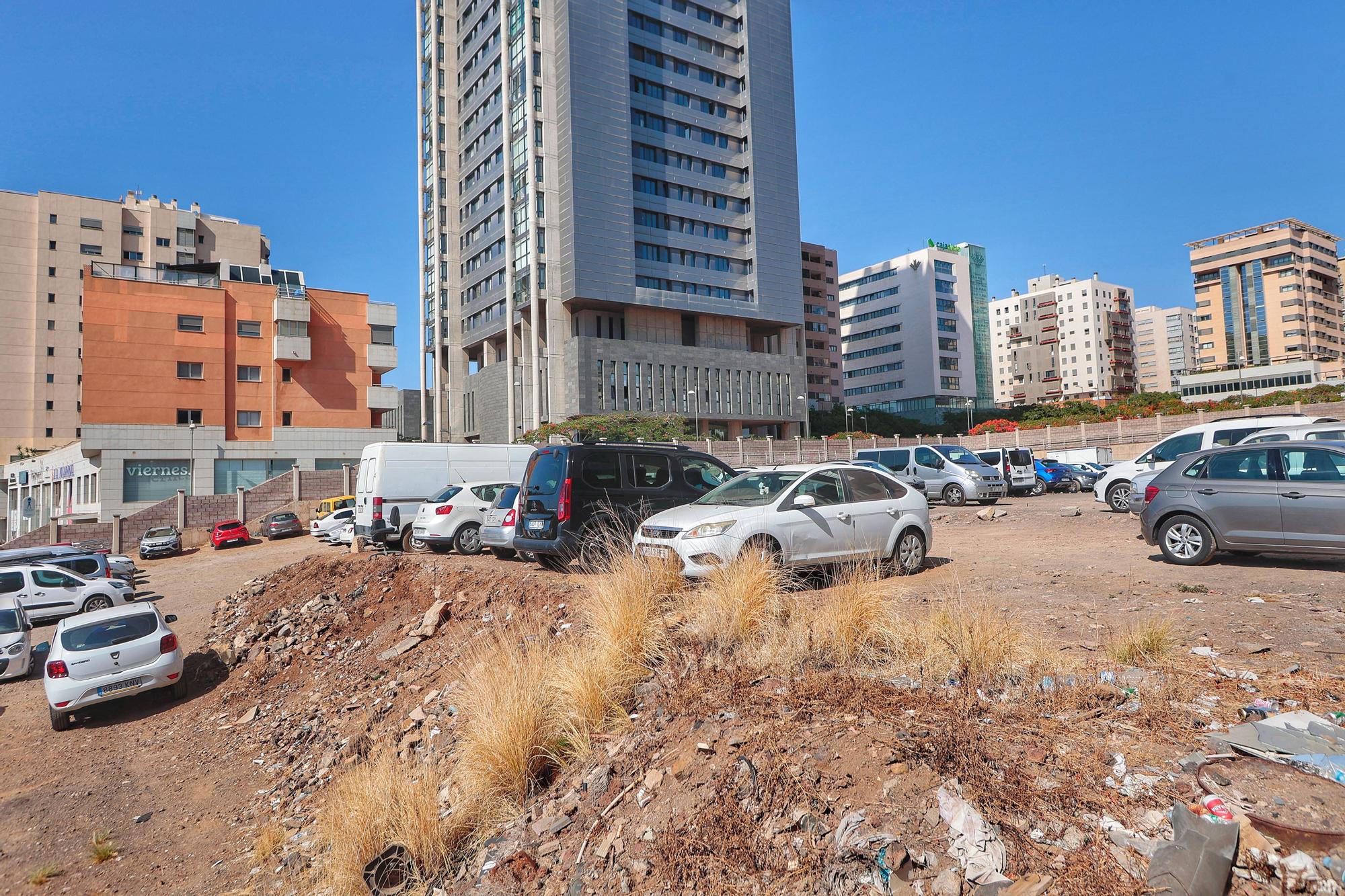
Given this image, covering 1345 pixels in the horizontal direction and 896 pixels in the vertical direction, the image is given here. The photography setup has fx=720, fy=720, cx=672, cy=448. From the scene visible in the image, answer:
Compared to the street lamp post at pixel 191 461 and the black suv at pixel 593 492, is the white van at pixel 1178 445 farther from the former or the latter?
the street lamp post at pixel 191 461

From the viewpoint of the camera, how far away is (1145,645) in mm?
5469

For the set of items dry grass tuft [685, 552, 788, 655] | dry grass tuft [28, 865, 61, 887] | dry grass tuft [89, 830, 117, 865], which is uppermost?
dry grass tuft [685, 552, 788, 655]

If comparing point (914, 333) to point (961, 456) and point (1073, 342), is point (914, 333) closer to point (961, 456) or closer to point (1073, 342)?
point (1073, 342)

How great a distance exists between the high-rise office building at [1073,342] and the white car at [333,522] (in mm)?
122371

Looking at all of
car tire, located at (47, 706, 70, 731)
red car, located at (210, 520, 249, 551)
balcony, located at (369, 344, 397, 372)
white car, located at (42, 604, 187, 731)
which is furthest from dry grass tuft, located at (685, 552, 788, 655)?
balcony, located at (369, 344, 397, 372)

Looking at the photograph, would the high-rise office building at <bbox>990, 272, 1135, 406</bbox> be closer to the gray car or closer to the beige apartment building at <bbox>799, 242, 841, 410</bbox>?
the beige apartment building at <bbox>799, 242, 841, 410</bbox>

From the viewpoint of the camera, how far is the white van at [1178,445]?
1534 cm

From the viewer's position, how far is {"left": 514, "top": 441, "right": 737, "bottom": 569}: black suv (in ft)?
35.7

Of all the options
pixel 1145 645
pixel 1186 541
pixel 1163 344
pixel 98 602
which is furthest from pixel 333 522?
pixel 1163 344

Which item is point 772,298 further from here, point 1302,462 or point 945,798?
point 945,798

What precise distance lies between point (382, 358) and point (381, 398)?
10.1 ft

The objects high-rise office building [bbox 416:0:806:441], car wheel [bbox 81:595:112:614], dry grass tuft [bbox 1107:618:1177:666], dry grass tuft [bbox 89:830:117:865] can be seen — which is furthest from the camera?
high-rise office building [bbox 416:0:806:441]

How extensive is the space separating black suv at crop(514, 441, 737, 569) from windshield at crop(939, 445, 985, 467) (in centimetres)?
1463

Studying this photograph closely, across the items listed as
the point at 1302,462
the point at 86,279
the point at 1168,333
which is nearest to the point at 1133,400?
the point at 1302,462
